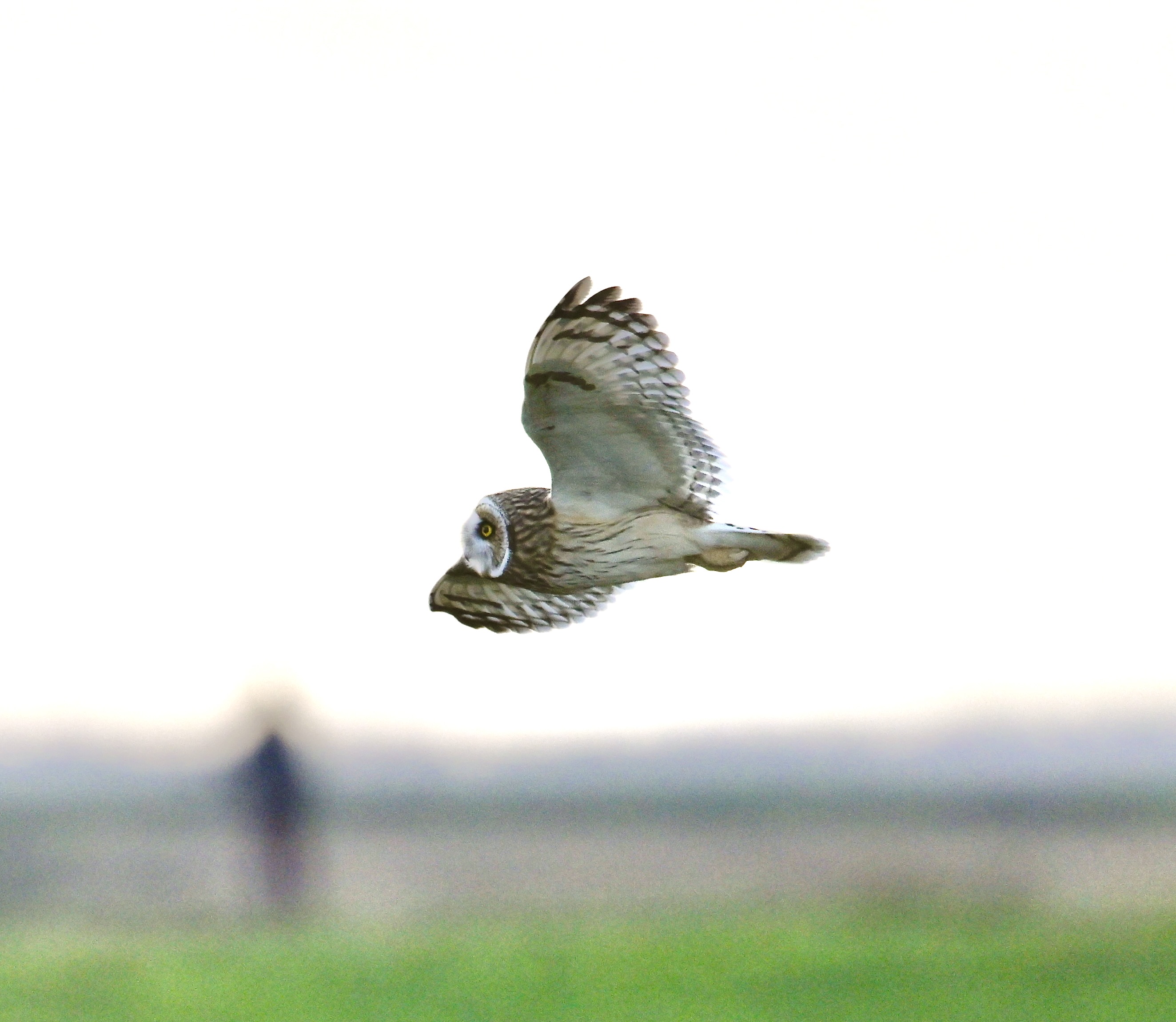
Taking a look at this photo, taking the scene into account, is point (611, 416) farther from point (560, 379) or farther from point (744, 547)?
point (744, 547)

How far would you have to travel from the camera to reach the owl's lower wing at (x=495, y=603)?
210 inches

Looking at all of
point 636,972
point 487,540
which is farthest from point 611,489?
point 636,972

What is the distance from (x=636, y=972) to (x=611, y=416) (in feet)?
40.9

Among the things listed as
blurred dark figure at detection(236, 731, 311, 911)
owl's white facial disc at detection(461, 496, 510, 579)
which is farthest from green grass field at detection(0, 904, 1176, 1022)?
owl's white facial disc at detection(461, 496, 510, 579)

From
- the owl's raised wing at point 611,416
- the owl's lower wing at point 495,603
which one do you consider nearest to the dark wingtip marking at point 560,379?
the owl's raised wing at point 611,416

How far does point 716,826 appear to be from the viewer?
30.4 m

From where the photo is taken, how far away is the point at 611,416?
4.93 m

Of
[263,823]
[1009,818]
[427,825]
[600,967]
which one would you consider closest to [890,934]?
[600,967]

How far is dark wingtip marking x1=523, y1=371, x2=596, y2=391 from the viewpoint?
482cm

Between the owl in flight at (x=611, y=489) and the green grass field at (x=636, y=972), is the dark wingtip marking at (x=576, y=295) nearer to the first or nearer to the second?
the owl in flight at (x=611, y=489)

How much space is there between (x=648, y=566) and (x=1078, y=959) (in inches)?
500

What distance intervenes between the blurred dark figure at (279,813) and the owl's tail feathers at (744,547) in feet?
50.8

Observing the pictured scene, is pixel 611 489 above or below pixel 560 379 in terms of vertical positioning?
below

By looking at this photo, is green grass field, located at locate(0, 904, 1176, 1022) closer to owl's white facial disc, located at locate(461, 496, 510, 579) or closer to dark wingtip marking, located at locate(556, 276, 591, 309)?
owl's white facial disc, located at locate(461, 496, 510, 579)
